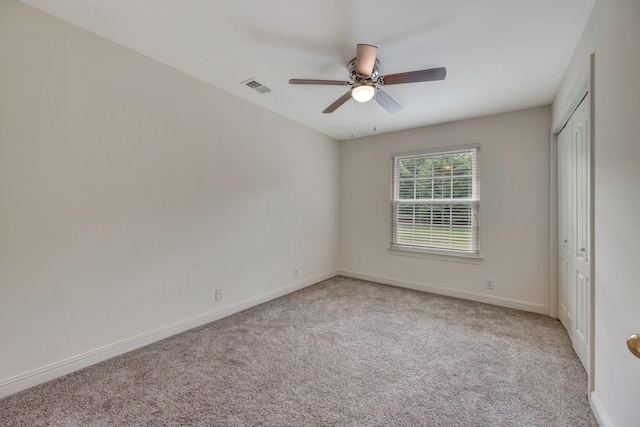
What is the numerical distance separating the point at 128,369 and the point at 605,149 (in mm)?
3435

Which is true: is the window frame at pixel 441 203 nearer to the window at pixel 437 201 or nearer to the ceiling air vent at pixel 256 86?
the window at pixel 437 201

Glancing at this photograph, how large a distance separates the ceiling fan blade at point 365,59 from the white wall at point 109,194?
5.49ft

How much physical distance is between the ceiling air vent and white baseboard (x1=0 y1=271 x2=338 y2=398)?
2.44 metres

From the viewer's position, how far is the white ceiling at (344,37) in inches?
68.9

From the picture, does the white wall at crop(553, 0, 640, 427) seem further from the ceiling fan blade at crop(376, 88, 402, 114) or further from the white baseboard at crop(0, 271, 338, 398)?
the white baseboard at crop(0, 271, 338, 398)

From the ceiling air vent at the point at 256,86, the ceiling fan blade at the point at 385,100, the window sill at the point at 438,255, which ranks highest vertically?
the ceiling air vent at the point at 256,86

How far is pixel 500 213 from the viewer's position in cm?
346

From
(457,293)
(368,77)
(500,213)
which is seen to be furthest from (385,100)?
(457,293)

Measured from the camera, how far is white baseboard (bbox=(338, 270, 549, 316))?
3.23 meters

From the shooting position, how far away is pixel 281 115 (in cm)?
370

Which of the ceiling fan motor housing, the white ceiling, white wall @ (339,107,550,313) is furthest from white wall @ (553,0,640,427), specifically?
white wall @ (339,107,550,313)

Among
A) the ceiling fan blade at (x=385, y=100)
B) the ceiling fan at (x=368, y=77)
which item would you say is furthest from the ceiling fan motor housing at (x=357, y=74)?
the ceiling fan blade at (x=385, y=100)

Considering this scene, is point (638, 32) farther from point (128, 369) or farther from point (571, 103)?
point (128, 369)

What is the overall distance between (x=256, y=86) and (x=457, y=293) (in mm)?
3697
